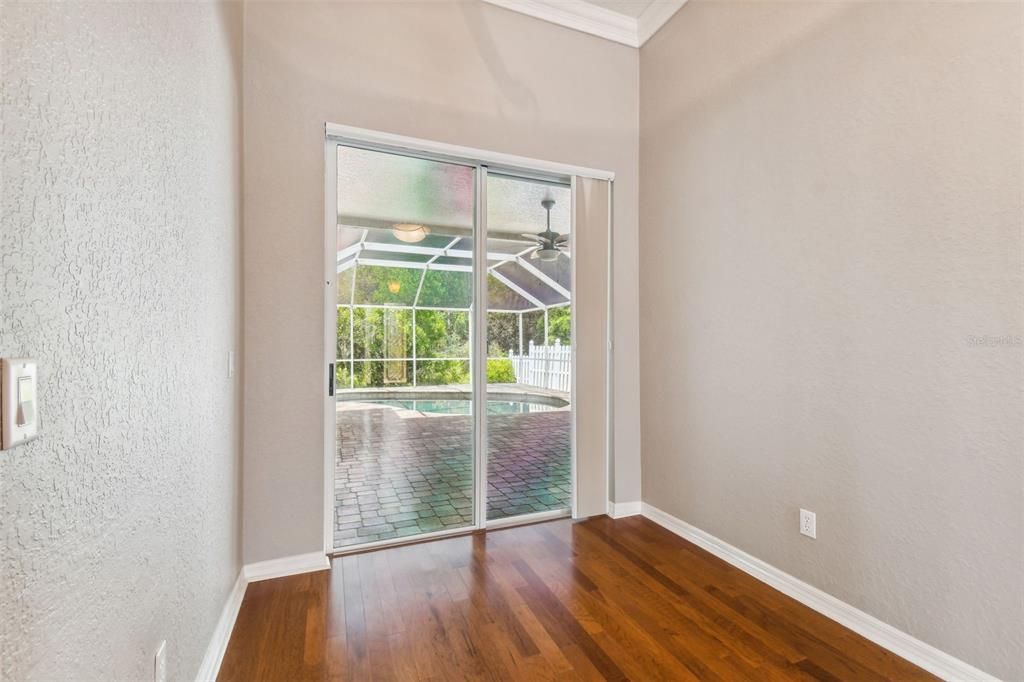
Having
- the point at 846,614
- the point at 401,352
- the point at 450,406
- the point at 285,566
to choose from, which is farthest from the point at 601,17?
the point at 285,566

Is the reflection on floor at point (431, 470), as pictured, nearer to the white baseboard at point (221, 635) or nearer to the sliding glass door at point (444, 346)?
the sliding glass door at point (444, 346)

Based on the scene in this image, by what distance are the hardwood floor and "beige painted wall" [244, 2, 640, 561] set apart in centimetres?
44

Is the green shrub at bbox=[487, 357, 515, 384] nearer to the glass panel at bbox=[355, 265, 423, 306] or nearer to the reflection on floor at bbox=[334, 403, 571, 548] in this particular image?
the reflection on floor at bbox=[334, 403, 571, 548]

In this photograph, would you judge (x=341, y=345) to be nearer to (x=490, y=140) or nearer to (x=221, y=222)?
(x=221, y=222)

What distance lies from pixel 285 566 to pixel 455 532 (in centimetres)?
93

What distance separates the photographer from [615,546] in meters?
2.66

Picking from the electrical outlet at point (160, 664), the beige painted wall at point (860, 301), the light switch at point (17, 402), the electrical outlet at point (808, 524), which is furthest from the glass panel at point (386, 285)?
A: the electrical outlet at point (808, 524)

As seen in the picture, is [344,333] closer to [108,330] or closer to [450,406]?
[450,406]

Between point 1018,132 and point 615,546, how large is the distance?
244cm

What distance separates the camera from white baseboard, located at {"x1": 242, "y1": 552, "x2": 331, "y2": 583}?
228cm

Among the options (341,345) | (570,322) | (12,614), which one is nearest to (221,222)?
(341,345)

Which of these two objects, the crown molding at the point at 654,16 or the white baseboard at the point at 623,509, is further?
the white baseboard at the point at 623,509

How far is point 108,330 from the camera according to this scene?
0.87 meters

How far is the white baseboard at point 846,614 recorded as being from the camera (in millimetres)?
1621
